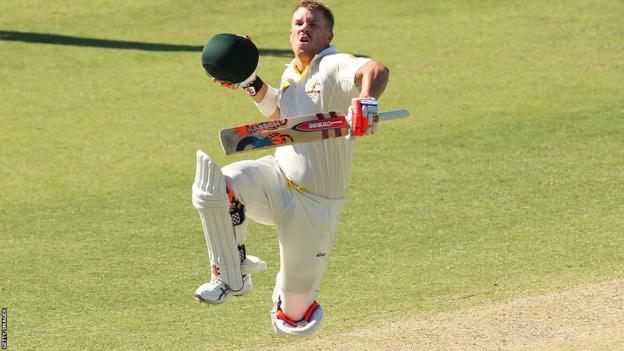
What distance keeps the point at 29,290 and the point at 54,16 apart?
1049cm

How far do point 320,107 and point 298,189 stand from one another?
557mm

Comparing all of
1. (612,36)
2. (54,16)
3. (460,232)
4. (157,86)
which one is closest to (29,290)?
(460,232)

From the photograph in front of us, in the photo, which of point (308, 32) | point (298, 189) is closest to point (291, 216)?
point (298, 189)

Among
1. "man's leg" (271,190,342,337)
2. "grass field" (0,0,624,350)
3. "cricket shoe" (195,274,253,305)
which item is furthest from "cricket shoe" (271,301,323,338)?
"grass field" (0,0,624,350)

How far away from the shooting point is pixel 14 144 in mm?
14711

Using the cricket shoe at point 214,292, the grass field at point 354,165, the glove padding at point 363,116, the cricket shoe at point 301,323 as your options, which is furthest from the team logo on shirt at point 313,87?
the grass field at point 354,165

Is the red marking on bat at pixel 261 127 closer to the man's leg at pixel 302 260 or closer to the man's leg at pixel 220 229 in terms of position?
the man's leg at pixel 220 229

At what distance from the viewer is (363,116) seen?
23.4ft

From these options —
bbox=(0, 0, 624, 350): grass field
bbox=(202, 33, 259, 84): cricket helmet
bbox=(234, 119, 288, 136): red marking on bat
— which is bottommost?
bbox=(0, 0, 624, 350): grass field

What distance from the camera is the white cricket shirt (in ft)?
25.9

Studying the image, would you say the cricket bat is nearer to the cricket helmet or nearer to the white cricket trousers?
the white cricket trousers

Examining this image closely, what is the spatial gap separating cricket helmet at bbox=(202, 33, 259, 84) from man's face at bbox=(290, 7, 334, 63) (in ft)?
1.05

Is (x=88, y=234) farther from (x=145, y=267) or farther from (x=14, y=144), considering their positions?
(x=14, y=144)

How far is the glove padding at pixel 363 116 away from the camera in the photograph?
7141 millimetres
